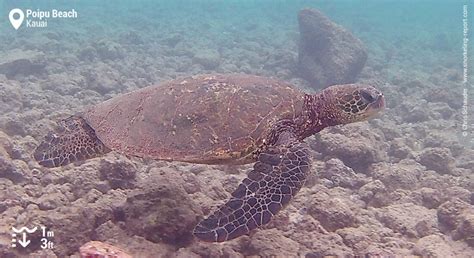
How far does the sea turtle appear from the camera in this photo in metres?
3.26

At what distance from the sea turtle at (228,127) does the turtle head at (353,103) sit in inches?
0.4

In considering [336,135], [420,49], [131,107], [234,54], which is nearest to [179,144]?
[131,107]

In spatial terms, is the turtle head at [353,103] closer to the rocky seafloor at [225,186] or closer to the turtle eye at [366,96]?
the turtle eye at [366,96]

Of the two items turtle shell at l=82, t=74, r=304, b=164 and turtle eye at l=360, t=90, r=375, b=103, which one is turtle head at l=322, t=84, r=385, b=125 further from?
turtle shell at l=82, t=74, r=304, b=164

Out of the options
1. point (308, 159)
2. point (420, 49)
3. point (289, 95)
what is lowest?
point (420, 49)

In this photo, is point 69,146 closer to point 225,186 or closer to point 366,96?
point 225,186

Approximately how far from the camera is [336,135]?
233 inches

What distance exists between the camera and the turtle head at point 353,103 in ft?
13.7

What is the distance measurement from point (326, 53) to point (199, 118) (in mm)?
8309

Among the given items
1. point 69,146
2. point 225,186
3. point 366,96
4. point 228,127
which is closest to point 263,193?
point 228,127

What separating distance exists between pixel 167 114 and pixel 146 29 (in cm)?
1579

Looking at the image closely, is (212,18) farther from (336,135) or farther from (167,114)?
(167,114)

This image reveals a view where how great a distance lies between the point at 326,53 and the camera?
1123cm

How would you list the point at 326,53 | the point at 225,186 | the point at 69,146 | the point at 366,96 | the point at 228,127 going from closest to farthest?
the point at 228,127 < the point at 69,146 < the point at 366,96 < the point at 225,186 < the point at 326,53
